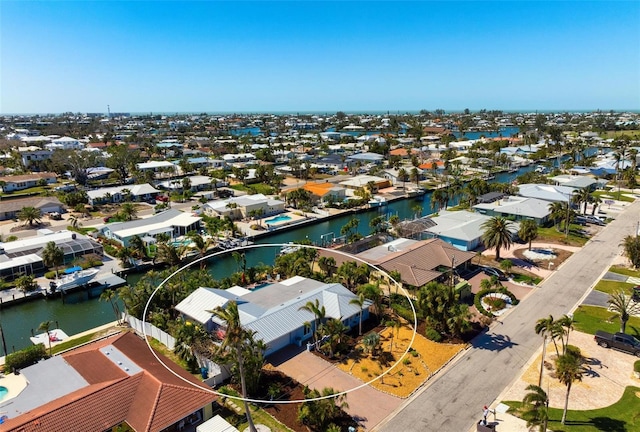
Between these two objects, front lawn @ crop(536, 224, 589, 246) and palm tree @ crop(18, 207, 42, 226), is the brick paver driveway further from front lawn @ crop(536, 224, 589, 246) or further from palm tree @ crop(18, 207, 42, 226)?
palm tree @ crop(18, 207, 42, 226)

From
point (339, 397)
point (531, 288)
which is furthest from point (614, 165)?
point (339, 397)

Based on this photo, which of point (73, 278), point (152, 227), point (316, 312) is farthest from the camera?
point (152, 227)

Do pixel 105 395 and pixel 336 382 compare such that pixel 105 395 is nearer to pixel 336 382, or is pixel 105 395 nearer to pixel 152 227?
pixel 336 382

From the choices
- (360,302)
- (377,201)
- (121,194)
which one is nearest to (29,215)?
(121,194)

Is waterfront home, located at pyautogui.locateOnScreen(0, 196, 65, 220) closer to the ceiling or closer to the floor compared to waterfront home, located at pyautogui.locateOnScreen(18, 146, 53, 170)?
closer to the floor

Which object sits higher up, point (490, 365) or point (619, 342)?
point (619, 342)

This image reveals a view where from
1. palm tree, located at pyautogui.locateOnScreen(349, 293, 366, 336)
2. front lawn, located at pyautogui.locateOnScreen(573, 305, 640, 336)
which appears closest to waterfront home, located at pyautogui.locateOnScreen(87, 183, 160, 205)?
palm tree, located at pyautogui.locateOnScreen(349, 293, 366, 336)

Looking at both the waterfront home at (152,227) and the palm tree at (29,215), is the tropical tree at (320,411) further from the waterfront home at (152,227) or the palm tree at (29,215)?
the palm tree at (29,215)

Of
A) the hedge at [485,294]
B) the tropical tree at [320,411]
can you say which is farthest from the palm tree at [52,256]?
the hedge at [485,294]
